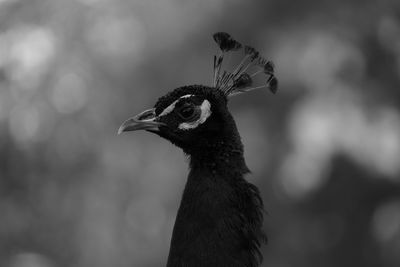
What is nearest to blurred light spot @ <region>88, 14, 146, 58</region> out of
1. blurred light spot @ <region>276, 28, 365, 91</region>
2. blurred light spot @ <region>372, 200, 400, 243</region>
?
blurred light spot @ <region>276, 28, 365, 91</region>

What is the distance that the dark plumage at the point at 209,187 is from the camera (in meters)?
2.12

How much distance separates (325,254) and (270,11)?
1.24 meters

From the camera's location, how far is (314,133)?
3.90 meters

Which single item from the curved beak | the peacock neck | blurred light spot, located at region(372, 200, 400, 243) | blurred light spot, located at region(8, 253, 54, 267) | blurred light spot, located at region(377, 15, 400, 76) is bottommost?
the peacock neck

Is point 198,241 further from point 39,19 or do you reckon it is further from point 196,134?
point 39,19

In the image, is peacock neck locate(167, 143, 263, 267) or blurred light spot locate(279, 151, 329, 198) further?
Answer: blurred light spot locate(279, 151, 329, 198)

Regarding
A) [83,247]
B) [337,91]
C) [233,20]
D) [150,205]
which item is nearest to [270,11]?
[233,20]

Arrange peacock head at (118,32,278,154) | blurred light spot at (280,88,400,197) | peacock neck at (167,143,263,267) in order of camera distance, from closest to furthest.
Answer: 1. peacock neck at (167,143,263,267)
2. peacock head at (118,32,278,154)
3. blurred light spot at (280,88,400,197)

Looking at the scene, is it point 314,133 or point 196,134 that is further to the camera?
point 314,133

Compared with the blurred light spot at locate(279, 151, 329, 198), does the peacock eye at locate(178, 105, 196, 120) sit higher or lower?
lower

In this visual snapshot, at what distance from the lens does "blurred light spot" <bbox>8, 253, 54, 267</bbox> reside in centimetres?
413

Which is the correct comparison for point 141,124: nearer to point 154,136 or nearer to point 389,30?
point 154,136

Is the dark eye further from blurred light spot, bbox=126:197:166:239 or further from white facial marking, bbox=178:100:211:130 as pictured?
blurred light spot, bbox=126:197:166:239

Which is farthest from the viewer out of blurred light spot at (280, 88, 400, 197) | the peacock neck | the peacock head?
blurred light spot at (280, 88, 400, 197)
